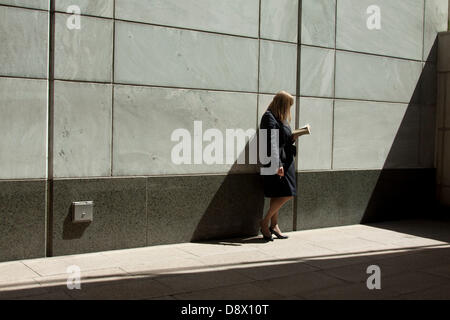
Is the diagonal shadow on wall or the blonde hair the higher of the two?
the blonde hair

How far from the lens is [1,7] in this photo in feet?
19.9

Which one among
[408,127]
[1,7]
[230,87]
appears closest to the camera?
[1,7]

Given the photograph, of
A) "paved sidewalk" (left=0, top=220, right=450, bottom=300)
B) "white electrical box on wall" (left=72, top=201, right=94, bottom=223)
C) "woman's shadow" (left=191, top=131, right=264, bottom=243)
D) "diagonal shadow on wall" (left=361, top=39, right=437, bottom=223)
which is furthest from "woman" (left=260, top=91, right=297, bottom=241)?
"white electrical box on wall" (left=72, top=201, right=94, bottom=223)

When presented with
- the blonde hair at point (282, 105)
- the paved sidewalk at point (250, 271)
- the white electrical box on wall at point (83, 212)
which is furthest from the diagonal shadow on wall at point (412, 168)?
the white electrical box on wall at point (83, 212)

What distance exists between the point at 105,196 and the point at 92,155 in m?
0.51

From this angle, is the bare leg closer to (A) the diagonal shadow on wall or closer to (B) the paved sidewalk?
(B) the paved sidewalk

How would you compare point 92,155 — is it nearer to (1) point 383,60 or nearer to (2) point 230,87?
(2) point 230,87

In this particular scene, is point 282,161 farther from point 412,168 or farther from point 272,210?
point 412,168

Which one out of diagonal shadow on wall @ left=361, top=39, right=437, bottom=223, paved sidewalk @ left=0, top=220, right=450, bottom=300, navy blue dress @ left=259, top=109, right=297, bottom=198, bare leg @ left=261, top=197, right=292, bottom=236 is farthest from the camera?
diagonal shadow on wall @ left=361, top=39, right=437, bottom=223

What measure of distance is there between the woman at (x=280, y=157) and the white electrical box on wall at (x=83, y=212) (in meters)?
2.34

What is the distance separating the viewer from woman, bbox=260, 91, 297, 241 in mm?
7531

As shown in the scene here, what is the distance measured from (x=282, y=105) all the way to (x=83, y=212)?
9.54ft
